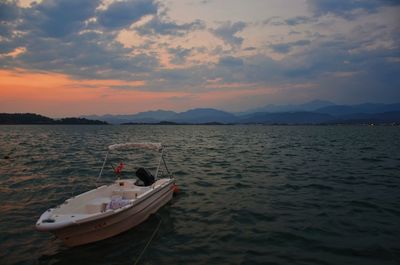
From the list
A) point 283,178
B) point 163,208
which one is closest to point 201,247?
point 163,208

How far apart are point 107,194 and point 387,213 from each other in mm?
11998

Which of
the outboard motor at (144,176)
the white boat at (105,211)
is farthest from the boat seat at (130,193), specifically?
the outboard motor at (144,176)

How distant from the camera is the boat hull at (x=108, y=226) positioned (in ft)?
32.7

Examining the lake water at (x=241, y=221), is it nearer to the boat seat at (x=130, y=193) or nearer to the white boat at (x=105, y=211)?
the white boat at (x=105, y=211)

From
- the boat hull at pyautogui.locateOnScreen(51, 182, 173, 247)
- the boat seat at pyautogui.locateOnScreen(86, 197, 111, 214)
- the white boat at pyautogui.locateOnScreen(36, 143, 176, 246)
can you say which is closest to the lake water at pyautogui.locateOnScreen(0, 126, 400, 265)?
the boat hull at pyautogui.locateOnScreen(51, 182, 173, 247)

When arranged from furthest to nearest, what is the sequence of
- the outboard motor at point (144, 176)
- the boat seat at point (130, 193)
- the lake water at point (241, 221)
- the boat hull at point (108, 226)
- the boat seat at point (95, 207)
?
→ the outboard motor at point (144, 176), the boat seat at point (130, 193), the boat seat at point (95, 207), the boat hull at point (108, 226), the lake water at point (241, 221)

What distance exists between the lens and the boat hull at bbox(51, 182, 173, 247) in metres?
9.97

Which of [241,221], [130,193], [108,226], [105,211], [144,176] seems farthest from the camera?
[144,176]

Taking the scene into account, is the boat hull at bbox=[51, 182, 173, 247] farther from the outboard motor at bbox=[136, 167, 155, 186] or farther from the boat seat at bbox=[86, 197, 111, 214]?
the outboard motor at bbox=[136, 167, 155, 186]

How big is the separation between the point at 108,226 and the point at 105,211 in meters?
0.56

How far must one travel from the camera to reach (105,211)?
35.2 feet

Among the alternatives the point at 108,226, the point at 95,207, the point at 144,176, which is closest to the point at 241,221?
the point at 108,226

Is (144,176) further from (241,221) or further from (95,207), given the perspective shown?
(241,221)

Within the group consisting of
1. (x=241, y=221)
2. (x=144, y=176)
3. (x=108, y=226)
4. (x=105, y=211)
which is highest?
(x=144, y=176)
